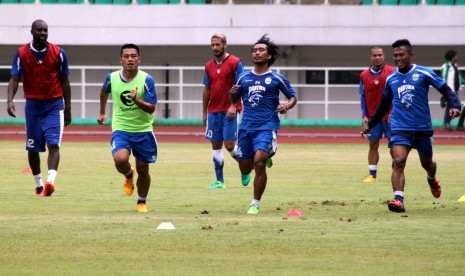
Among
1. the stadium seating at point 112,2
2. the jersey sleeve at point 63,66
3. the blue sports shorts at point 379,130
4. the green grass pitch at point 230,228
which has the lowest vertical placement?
the green grass pitch at point 230,228

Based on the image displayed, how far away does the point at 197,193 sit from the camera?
17.3 meters

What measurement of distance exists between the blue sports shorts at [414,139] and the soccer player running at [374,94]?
16.7 ft

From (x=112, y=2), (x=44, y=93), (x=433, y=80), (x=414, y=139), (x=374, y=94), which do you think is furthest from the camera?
Answer: (x=112, y=2)

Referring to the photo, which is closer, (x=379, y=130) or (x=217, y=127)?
(x=217, y=127)

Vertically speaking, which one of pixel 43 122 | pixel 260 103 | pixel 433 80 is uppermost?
pixel 433 80

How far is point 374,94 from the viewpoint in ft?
65.6

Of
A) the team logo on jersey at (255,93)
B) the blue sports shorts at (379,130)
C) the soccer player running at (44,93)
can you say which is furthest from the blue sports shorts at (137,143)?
the blue sports shorts at (379,130)

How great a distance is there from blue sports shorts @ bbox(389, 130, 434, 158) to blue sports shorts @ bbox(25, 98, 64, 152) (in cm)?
472

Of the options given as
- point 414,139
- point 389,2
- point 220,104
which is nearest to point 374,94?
point 220,104

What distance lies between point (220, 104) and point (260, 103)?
4596mm

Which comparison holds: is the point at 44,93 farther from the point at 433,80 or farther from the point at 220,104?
the point at 433,80

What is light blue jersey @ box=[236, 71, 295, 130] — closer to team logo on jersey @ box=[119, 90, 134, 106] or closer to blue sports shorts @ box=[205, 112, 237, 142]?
team logo on jersey @ box=[119, 90, 134, 106]

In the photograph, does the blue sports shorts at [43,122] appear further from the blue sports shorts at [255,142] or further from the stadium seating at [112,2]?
the stadium seating at [112,2]

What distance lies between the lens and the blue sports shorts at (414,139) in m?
14.5
